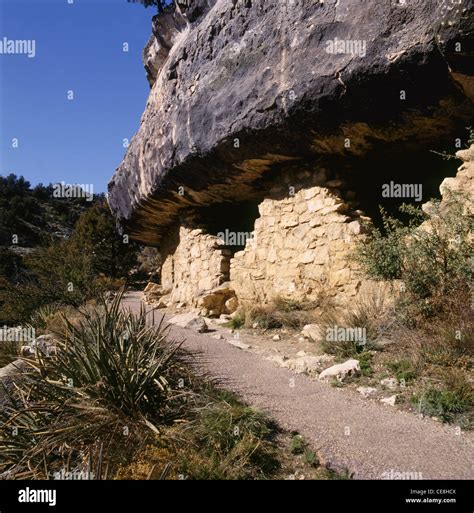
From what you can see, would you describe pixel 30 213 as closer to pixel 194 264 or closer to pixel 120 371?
pixel 194 264

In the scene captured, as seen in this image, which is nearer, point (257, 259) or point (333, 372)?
point (333, 372)

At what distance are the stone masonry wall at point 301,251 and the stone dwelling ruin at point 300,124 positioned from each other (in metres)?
0.02

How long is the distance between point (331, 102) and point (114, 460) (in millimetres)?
4318

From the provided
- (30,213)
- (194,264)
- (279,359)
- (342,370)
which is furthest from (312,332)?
(30,213)

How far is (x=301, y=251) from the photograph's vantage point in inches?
245

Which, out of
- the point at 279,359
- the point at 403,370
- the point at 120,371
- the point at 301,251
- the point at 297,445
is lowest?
the point at 297,445

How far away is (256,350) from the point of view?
5031 mm

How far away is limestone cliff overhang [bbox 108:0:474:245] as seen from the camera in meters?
4.08

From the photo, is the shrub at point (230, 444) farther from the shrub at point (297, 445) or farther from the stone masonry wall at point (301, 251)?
the stone masonry wall at point (301, 251)

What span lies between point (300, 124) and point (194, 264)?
15.2 feet

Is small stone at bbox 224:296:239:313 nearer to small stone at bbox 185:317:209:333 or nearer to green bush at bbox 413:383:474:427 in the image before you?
small stone at bbox 185:317:209:333

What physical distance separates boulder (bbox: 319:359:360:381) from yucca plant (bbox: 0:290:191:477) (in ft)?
4.45
